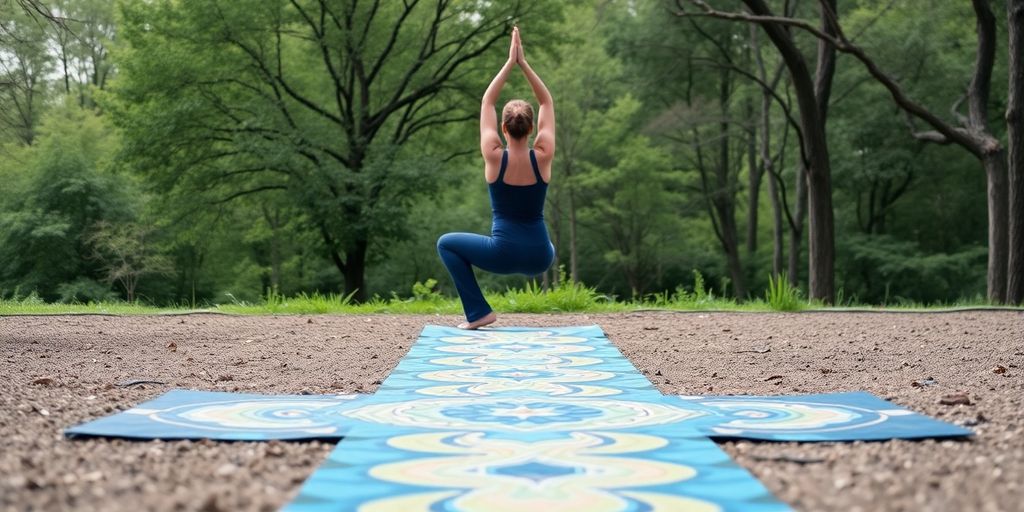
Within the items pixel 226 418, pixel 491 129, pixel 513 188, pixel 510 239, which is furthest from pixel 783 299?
pixel 226 418

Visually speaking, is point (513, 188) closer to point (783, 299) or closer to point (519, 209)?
point (519, 209)

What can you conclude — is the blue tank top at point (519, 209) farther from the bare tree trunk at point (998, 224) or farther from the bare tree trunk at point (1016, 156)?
the bare tree trunk at point (998, 224)

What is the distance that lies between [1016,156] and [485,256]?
720 centimetres

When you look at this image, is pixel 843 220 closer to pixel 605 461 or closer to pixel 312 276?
pixel 312 276

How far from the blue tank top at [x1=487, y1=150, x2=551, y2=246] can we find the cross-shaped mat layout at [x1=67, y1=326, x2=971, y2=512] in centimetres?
162

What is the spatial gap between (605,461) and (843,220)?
25515mm

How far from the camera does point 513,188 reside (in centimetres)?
584

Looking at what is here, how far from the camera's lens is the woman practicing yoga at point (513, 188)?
18.9 ft

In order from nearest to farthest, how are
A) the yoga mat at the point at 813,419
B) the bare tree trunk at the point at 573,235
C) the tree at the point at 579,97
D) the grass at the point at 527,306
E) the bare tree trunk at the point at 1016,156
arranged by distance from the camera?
1. the yoga mat at the point at 813,419
2. the grass at the point at 527,306
3. the bare tree trunk at the point at 1016,156
4. the bare tree trunk at the point at 573,235
5. the tree at the point at 579,97

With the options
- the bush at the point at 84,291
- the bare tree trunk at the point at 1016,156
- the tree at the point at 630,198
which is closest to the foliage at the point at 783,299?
the bare tree trunk at the point at 1016,156

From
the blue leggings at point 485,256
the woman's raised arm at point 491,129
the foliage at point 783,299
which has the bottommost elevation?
the foliage at point 783,299

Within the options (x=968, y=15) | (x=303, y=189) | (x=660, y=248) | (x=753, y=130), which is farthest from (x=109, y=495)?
(x=660, y=248)

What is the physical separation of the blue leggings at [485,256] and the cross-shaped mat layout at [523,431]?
5.15 ft

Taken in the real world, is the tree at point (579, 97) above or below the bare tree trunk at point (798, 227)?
above
